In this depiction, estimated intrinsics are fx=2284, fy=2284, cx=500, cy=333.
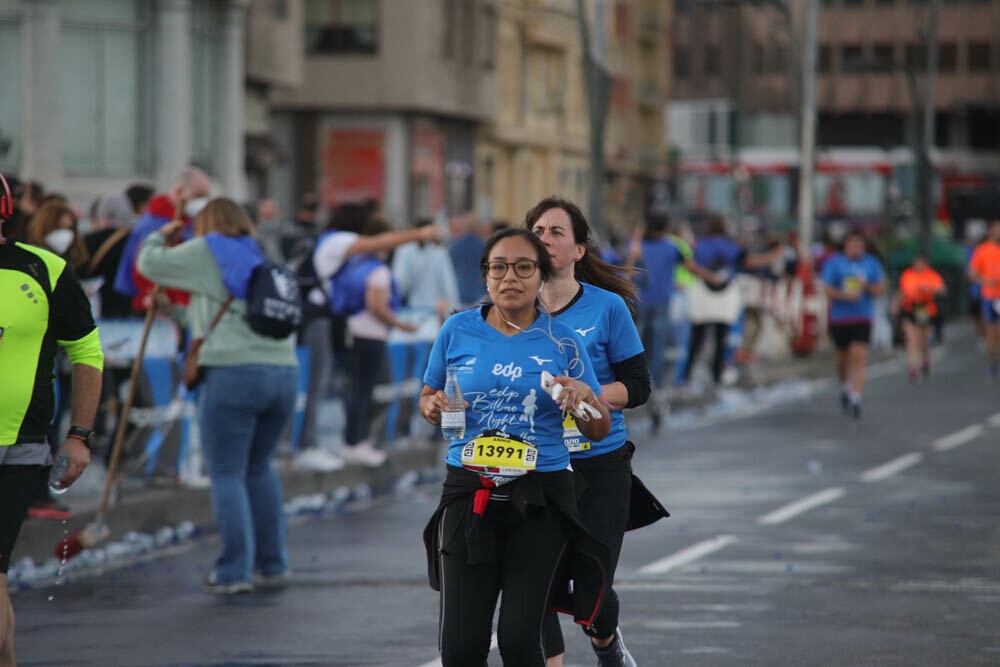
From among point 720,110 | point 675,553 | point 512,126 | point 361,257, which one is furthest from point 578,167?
point 675,553

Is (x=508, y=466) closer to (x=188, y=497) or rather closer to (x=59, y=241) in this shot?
(x=59, y=241)

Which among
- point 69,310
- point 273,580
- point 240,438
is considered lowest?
point 273,580

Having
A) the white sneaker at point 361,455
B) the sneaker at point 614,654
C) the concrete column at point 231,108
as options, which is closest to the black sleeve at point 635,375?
the sneaker at point 614,654

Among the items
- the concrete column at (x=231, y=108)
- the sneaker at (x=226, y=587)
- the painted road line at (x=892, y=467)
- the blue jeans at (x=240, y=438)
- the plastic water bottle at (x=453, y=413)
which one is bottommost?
the painted road line at (x=892, y=467)

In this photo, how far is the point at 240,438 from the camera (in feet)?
35.7

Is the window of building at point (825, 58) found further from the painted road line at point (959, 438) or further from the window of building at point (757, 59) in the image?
the painted road line at point (959, 438)

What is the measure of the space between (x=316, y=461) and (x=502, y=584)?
9252mm

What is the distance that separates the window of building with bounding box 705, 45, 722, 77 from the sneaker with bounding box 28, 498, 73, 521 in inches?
3810

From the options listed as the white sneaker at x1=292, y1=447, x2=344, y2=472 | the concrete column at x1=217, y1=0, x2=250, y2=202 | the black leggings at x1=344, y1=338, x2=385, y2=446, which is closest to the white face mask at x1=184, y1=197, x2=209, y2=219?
the white sneaker at x1=292, y1=447, x2=344, y2=472

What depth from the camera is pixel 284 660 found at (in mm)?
8875

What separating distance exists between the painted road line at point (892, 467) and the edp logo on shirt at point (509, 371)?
10123 millimetres

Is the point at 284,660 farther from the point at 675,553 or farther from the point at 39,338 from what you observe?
the point at 675,553

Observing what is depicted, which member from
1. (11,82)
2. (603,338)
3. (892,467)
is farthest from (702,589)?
(11,82)

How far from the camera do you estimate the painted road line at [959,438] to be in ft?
64.0
